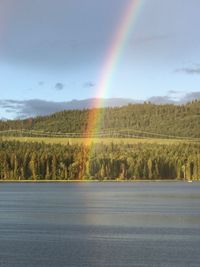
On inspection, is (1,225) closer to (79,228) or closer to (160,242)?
(79,228)

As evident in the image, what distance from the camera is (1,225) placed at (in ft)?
238

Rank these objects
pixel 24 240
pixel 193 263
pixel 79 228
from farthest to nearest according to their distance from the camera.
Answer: pixel 79 228, pixel 24 240, pixel 193 263

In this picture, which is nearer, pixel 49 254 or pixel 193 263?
pixel 193 263

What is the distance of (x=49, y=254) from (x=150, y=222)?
27730mm

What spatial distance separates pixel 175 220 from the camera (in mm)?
78125

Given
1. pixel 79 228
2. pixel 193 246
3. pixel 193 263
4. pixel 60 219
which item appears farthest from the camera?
pixel 60 219

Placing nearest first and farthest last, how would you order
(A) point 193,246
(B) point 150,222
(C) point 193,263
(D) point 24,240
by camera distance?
Result: (C) point 193,263, (A) point 193,246, (D) point 24,240, (B) point 150,222

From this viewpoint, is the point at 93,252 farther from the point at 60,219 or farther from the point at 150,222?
the point at 60,219

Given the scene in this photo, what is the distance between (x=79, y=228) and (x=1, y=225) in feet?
30.2

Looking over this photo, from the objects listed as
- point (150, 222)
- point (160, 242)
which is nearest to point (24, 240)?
point (160, 242)

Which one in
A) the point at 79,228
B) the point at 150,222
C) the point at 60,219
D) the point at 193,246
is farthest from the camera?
the point at 60,219

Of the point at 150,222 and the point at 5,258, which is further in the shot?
the point at 150,222

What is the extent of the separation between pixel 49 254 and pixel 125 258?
21.0 feet

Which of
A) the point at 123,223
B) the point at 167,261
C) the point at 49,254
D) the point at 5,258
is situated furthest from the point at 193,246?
the point at 123,223
